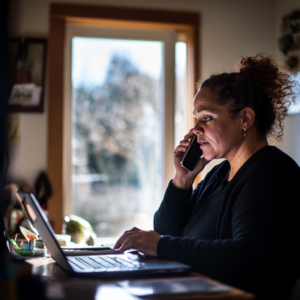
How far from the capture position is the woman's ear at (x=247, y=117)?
1.48m

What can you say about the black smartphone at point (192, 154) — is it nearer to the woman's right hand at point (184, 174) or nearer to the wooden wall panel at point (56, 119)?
the woman's right hand at point (184, 174)

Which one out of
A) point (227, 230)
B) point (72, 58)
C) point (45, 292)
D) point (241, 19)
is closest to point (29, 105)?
point (72, 58)

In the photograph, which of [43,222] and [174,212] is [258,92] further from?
[43,222]

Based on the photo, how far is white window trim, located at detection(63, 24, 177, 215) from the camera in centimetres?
303

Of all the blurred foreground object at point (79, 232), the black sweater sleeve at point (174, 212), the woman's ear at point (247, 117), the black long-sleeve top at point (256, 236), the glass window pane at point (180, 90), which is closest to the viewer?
the black long-sleeve top at point (256, 236)

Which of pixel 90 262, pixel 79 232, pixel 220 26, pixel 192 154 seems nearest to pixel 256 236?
pixel 90 262

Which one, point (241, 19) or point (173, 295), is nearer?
point (173, 295)

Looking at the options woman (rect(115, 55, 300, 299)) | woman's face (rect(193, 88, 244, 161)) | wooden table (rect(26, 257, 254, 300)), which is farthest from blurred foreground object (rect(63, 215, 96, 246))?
wooden table (rect(26, 257, 254, 300))

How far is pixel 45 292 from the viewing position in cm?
65

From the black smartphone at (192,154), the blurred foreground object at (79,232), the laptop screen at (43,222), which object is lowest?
the blurred foreground object at (79,232)

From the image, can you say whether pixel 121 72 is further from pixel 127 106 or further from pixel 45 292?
pixel 45 292

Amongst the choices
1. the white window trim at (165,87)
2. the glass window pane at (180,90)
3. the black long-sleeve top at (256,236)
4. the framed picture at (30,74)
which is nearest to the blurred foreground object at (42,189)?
the white window trim at (165,87)

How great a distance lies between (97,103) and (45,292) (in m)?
2.54

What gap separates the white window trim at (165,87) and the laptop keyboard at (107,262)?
6.27ft
